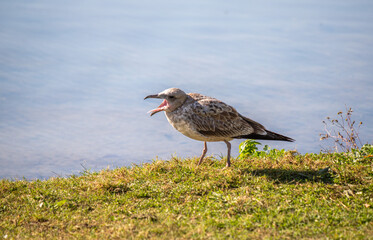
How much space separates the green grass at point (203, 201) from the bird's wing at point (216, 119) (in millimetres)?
798

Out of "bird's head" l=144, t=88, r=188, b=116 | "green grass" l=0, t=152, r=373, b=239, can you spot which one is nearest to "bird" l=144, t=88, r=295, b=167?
"bird's head" l=144, t=88, r=188, b=116

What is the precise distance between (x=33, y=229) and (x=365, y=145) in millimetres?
7275

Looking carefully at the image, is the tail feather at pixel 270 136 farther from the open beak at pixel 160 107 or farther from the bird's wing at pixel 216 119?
the open beak at pixel 160 107

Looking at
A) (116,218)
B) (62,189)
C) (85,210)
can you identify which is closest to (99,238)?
(116,218)

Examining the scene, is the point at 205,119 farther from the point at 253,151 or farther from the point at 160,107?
the point at 253,151

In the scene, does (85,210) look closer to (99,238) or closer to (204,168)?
(99,238)

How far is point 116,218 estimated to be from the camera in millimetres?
7637

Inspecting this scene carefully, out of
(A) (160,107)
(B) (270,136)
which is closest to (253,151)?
(B) (270,136)

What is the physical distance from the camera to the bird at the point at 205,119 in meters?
9.30

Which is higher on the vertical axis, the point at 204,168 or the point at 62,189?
the point at 204,168

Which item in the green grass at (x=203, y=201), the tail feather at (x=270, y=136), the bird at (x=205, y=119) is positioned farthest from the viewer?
the tail feather at (x=270, y=136)

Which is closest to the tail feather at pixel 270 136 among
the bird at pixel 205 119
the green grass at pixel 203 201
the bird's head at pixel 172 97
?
the bird at pixel 205 119

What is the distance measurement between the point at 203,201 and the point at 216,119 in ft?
6.67

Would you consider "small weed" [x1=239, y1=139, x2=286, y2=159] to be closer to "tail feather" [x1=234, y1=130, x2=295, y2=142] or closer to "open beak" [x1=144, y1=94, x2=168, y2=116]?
"tail feather" [x1=234, y1=130, x2=295, y2=142]
